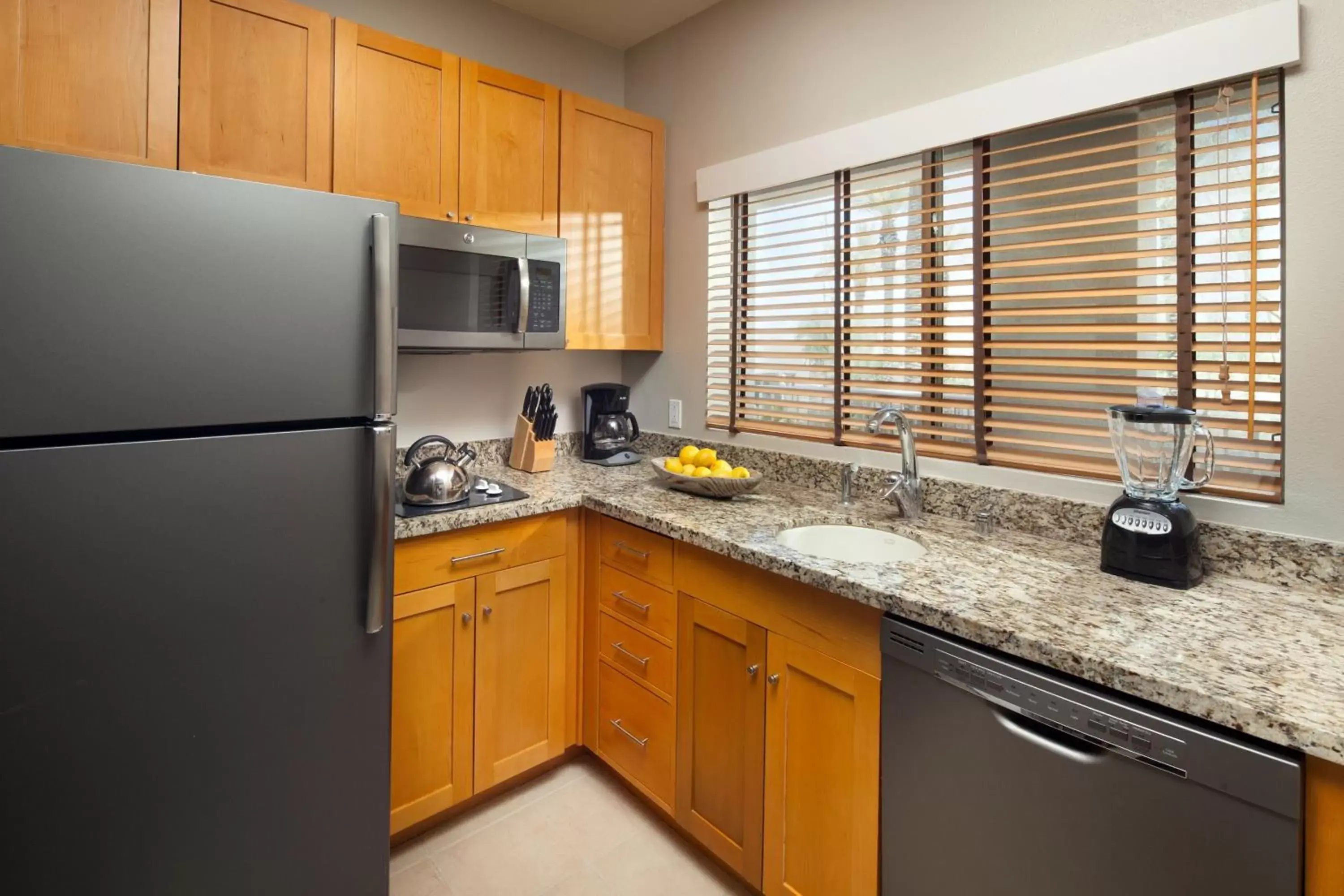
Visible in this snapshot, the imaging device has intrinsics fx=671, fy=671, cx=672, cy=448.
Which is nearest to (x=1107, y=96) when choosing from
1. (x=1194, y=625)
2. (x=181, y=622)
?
(x=1194, y=625)

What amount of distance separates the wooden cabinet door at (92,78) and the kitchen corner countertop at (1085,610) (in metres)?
1.10

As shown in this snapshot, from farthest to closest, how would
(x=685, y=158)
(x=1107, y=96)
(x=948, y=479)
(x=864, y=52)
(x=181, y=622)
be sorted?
1. (x=685, y=158)
2. (x=864, y=52)
3. (x=948, y=479)
4. (x=1107, y=96)
5. (x=181, y=622)

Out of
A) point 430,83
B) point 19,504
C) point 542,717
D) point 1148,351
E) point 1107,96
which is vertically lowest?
point 542,717

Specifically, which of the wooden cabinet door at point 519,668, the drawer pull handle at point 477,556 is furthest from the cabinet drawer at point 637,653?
the drawer pull handle at point 477,556

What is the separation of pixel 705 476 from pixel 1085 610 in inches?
42.9

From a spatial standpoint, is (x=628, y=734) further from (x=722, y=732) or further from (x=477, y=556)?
(x=477, y=556)

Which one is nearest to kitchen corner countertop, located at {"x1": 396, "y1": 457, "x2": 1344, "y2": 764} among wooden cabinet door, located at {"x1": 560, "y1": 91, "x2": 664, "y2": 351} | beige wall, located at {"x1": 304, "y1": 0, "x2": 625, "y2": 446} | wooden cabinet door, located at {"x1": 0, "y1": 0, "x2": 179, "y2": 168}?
beige wall, located at {"x1": 304, "y1": 0, "x2": 625, "y2": 446}

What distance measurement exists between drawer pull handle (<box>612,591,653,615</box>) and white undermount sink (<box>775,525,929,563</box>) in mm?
435

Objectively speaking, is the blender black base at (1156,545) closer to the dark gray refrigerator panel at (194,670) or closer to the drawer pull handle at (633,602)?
the drawer pull handle at (633,602)

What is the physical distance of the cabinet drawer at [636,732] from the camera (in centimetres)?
184

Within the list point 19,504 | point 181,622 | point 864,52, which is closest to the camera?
point 19,504

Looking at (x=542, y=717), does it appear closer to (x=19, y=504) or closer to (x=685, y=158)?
(x=19, y=504)

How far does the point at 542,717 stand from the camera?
205 centimetres

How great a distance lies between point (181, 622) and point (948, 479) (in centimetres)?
177
